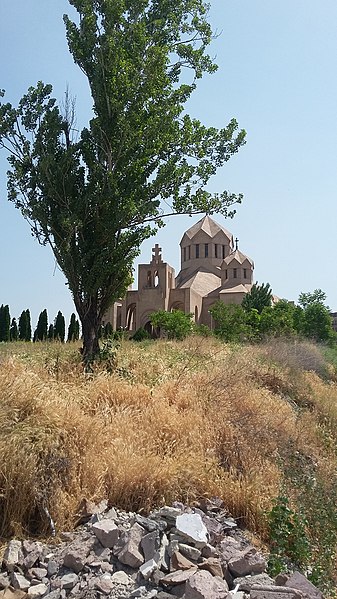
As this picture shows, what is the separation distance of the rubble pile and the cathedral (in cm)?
3198

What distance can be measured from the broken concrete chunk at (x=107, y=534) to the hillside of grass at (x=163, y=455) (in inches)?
17.6

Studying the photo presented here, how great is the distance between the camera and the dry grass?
11.9ft

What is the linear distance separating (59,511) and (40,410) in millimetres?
897

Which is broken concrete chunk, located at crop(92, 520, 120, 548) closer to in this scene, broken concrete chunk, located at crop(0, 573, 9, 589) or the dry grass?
the dry grass

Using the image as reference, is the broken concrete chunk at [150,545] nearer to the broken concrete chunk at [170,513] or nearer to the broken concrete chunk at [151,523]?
the broken concrete chunk at [151,523]

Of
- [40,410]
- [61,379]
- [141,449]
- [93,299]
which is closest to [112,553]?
[141,449]

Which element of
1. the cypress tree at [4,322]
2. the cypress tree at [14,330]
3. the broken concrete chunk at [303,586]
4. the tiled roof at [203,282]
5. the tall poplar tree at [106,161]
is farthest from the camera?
the tiled roof at [203,282]

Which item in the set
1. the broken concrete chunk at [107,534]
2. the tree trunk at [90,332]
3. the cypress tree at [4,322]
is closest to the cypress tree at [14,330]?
the cypress tree at [4,322]

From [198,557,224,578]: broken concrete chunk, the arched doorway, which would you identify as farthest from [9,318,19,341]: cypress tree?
[198,557,224,578]: broken concrete chunk

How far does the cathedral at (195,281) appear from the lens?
3831 centimetres

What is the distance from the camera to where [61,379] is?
20.8 ft

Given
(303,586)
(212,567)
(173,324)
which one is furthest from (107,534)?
(173,324)

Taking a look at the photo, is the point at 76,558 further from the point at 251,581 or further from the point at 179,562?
the point at 251,581

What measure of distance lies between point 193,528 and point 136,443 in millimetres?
1217
